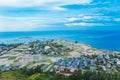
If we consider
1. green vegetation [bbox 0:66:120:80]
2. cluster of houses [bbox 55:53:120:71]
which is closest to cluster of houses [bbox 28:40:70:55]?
cluster of houses [bbox 55:53:120:71]

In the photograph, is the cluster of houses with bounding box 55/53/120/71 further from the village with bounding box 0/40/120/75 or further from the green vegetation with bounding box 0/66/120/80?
the green vegetation with bounding box 0/66/120/80

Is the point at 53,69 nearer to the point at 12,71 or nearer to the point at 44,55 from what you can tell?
the point at 12,71

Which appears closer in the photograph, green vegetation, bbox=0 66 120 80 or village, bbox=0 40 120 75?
green vegetation, bbox=0 66 120 80

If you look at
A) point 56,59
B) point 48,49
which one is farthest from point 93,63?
point 48,49

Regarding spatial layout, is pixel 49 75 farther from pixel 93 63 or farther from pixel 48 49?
pixel 48 49

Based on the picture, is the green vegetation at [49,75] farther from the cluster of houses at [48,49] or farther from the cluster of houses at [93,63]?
the cluster of houses at [48,49]

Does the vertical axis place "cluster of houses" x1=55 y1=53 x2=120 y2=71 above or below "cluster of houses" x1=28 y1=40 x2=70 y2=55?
below

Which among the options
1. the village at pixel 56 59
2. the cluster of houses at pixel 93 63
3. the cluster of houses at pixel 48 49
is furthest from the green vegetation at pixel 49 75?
the cluster of houses at pixel 48 49

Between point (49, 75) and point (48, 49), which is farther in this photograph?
point (48, 49)

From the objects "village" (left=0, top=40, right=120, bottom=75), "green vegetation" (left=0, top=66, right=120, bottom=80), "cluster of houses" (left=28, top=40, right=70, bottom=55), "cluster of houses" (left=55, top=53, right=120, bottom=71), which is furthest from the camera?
"cluster of houses" (left=28, top=40, right=70, bottom=55)
